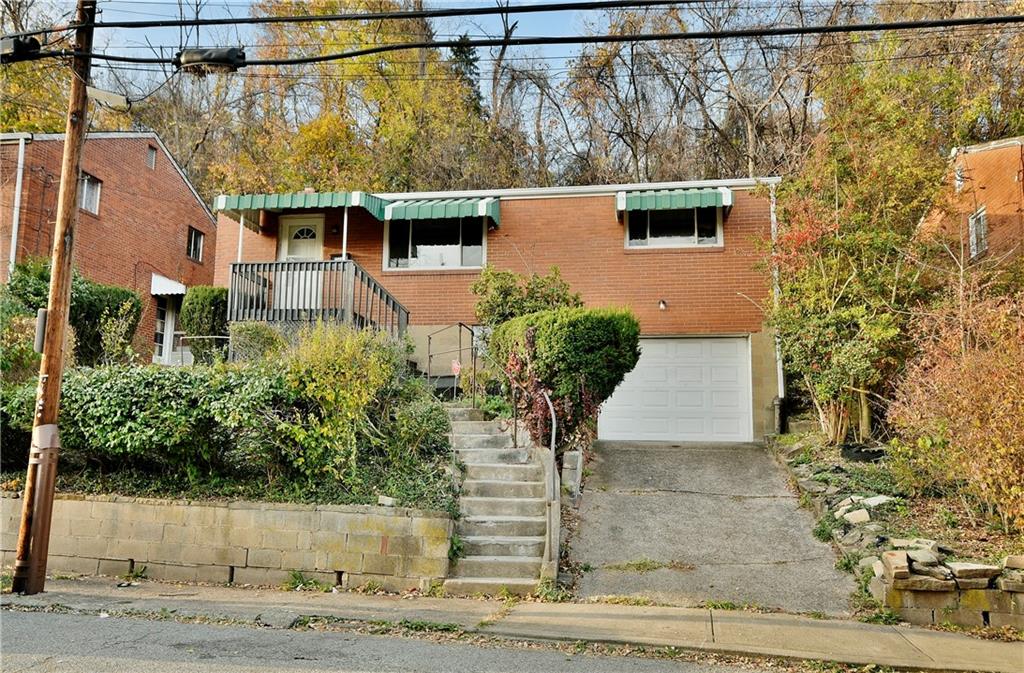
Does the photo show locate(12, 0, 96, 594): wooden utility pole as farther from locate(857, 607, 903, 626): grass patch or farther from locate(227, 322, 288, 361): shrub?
locate(857, 607, 903, 626): grass patch

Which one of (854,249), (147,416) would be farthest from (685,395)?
(147,416)

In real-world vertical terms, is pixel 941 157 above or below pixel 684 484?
above

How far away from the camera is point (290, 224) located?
1562 cm

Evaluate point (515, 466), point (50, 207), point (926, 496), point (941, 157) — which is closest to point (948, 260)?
point (941, 157)

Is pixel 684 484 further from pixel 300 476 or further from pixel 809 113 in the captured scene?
pixel 809 113

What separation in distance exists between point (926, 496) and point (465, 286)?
9.01 meters

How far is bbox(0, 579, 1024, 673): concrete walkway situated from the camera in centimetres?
558

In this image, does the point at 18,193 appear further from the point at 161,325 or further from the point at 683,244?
the point at 683,244

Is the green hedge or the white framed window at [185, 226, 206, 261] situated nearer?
the green hedge

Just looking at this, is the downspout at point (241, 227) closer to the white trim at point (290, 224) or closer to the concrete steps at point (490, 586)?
the white trim at point (290, 224)

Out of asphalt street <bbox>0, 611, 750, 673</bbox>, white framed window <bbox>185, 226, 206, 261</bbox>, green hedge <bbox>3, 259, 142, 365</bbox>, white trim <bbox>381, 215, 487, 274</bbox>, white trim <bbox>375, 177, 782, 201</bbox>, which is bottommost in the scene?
asphalt street <bbox>0, 611, 750, 673</bbox>

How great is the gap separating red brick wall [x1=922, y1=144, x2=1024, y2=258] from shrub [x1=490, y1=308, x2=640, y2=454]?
18.9 ft

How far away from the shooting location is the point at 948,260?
11.0m

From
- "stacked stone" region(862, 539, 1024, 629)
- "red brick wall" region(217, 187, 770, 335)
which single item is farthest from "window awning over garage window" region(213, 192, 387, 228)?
"stacked stone" region(862, 539, 1024, 629)
